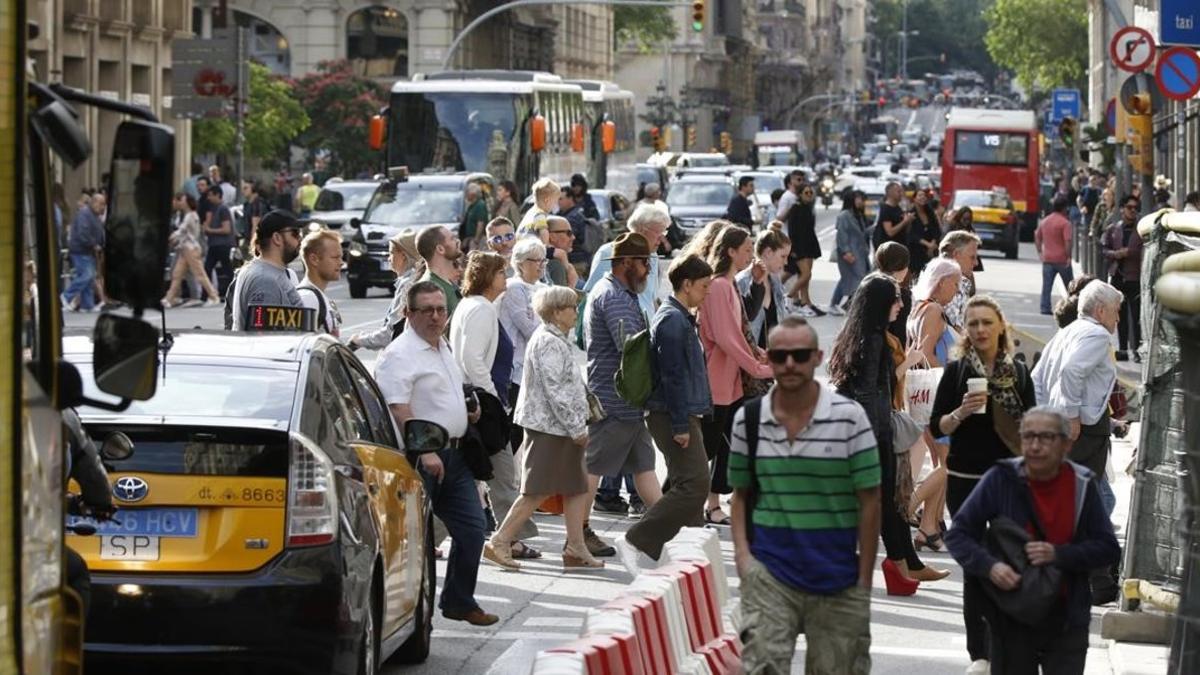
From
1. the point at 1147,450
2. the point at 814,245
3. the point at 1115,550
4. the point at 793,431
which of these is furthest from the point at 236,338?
the point at 814,245

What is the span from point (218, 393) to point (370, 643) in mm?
1026

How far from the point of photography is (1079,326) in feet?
40.3

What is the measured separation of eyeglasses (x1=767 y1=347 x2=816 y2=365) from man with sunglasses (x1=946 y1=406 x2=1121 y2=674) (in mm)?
720

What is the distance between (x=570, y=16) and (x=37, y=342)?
92809 mm

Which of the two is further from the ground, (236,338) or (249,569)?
(236,338)

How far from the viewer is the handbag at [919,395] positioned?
46.0 ft

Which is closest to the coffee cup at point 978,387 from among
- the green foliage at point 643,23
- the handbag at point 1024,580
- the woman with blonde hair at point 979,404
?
the woman with blonde hair at point 979,404

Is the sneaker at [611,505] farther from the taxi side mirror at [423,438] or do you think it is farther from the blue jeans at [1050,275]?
the blue jeans at [1050,275]

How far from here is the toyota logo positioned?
8539 mm

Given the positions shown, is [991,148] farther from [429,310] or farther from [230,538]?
[230,538]

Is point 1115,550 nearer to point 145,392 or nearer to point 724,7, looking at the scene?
point 145,392

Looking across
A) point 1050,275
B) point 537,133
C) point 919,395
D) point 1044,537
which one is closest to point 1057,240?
point 1050,275

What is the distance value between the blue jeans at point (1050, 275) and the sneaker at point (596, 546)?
2014cm

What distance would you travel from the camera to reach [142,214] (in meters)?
6.09
